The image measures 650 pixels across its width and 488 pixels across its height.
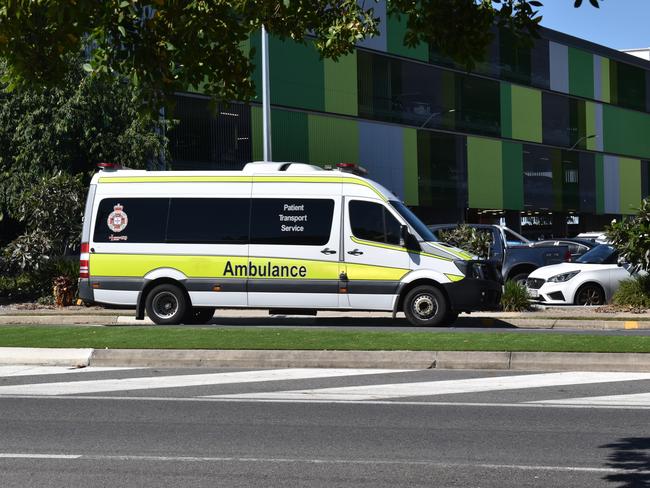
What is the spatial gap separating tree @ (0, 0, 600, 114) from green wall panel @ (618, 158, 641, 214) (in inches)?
2070

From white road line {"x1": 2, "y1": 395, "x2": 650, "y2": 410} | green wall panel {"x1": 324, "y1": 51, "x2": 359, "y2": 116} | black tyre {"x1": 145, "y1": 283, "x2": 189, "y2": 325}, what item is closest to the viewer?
white road line {"x1": 2, "y1": 395, "x2": 650, "y2": 410}

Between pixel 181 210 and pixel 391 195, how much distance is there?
12.3 ft

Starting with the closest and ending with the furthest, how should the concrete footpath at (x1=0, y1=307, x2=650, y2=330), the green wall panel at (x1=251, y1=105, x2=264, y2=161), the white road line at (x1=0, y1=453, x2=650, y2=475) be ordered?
the white road line at (x1=0, y1=453, x2=650, y2=475) < the concrete footpath at (x1=0, y1=307, x2=650, y2=330) < the green wall panel at (x1=251, y1=105, x2=264, y2=161)

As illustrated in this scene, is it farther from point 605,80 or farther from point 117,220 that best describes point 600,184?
point 117,220

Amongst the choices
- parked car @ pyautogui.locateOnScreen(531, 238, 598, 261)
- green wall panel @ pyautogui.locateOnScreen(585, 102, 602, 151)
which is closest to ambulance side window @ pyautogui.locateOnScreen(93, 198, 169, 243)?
parked car @ pyautogui.locateOnScreen(531, 238, 598, 261)

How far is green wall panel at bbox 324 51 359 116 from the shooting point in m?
41.9

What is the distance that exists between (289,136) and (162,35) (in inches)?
1220

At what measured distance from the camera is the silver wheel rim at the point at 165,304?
17.2 m

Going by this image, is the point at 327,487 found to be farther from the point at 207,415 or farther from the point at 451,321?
the point at 451,321

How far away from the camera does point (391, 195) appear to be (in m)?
17.2

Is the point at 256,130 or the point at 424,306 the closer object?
the point at 424,306

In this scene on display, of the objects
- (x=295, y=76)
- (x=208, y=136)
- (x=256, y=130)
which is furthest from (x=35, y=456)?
(x=295, y=76)

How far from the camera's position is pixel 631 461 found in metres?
7.14

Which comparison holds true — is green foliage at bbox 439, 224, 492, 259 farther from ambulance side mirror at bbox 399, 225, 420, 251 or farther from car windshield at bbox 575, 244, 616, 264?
ambulance side mirror at bbox 399, 225, 420, 251
